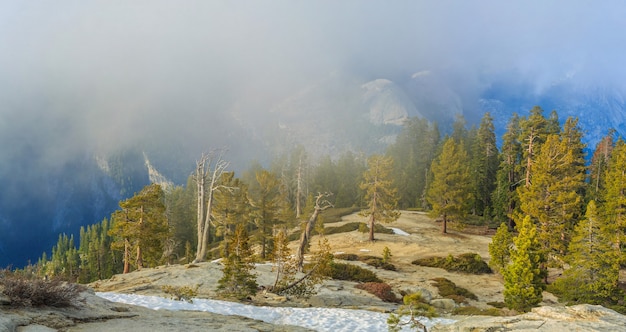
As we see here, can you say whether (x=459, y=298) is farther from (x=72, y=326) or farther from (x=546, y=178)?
(x=72, y=326)

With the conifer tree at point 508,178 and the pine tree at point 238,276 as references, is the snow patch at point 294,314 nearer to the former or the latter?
the pine tree at point 238,276

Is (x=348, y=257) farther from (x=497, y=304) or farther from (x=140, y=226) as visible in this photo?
(x=140, y=226)

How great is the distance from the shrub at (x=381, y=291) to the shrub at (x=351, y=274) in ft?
10.5

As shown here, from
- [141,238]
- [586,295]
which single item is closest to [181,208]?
[141,238]

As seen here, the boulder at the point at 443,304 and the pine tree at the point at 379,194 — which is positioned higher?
the pine tree at the point at 379,194

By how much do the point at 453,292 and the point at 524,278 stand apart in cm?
493

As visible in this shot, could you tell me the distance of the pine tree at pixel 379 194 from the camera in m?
41.7

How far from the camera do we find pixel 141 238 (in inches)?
1242

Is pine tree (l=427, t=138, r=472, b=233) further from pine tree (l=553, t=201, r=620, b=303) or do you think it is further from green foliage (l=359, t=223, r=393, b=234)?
pine tree (l=553, t=201, r=620, b=303)

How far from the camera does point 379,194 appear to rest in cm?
4247

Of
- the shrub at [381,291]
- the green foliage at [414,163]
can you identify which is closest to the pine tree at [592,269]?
the shrub at [381,291]

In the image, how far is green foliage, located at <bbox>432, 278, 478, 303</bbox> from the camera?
2295 cm

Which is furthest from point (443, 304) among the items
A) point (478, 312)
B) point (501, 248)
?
point (501, 248)

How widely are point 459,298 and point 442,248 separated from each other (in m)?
16.4
